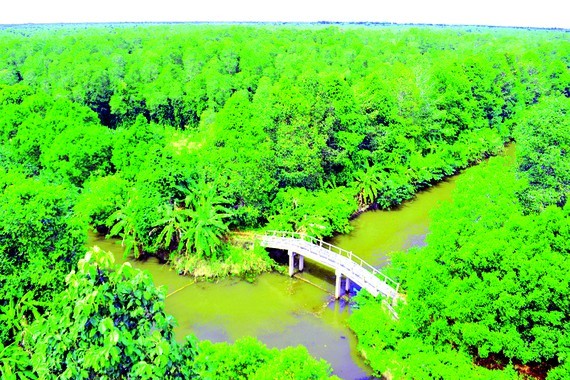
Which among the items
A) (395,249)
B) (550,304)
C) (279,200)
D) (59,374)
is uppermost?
(59,374)

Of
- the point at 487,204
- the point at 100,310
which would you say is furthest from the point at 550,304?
the point at 100,310

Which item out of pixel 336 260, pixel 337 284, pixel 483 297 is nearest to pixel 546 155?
pixel 483 297

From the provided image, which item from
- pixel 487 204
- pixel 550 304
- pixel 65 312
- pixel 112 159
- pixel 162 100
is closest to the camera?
pixel 65 312

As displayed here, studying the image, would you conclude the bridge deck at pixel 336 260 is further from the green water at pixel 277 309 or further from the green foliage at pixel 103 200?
the green foliage at pixel 103 200

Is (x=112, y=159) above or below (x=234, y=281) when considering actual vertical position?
above

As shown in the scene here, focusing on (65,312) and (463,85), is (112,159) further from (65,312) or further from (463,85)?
(463,85)

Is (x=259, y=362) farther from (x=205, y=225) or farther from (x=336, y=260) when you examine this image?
(x=205, y=225)

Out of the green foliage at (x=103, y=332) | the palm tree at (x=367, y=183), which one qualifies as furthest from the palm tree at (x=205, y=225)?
the green foliage at (x=103, y=332)

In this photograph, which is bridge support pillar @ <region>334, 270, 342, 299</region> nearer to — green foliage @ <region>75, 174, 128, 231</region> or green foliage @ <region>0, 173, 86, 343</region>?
green foliage @ <region>0, 173, 86, 343</region>
